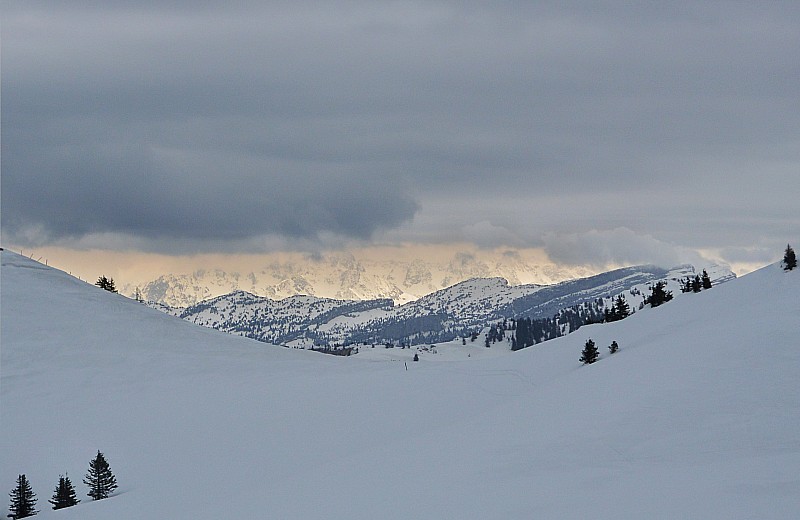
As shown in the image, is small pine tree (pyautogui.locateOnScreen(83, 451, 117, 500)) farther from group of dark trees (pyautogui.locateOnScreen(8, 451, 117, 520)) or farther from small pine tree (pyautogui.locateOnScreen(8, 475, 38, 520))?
small pine tree (pyautogui.locateOnScreen(8, 475, 38, 520))

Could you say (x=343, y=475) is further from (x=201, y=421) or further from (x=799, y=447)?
(x=201, y=421)

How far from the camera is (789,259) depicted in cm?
4691

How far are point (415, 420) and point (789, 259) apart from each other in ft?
92.1

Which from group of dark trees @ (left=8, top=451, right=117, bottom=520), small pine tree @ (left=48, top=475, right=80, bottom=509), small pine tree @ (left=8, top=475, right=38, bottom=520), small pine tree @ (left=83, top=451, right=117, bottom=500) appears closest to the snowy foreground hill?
group of dark trees @ (left=8, top=451, right=117, bottom=520)

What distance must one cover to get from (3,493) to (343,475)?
2090cm

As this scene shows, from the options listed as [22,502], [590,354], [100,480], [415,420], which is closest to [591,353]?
[590,354]

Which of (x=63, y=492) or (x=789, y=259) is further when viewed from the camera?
(x=789, y=259)

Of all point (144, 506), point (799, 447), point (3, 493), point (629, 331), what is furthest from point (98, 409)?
point (799, 447)

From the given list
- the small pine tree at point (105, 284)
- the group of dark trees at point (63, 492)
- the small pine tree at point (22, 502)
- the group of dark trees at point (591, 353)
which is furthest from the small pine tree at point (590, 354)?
the small pine tree at point (105, 284)

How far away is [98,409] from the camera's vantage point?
156 ft

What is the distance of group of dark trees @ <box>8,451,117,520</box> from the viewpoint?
3225 cm

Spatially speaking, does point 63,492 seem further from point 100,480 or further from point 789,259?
point 789,259

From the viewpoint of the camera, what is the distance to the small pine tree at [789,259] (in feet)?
153

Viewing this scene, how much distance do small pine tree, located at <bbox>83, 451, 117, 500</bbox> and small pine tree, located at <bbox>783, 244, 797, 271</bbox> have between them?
43.3 metres
